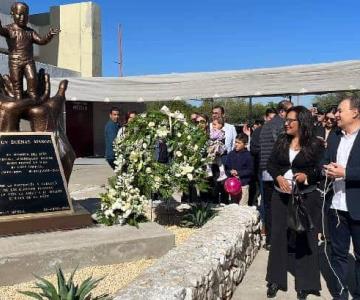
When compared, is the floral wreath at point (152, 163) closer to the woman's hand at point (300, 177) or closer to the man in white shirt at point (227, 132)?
the woman's hand at point (300, 177)

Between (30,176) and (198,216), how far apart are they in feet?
6.89

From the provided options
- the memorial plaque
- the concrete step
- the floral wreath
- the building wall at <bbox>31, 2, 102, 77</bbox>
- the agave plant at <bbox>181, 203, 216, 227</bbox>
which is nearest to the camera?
the concrete step

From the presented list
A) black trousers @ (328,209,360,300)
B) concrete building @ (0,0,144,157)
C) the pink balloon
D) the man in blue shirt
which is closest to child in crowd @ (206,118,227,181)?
the pink balloon

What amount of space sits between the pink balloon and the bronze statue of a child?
9.93 ft

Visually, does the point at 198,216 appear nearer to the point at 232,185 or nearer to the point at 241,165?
the point at 232,185

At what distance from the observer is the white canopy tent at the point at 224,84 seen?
33.2 feet

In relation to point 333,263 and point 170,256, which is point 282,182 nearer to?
point 333,263

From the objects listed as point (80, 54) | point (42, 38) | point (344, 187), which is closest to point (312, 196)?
point (344, 187)

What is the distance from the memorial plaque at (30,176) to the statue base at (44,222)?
67 millimetres

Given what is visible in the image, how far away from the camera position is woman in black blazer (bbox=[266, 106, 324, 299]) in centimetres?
425

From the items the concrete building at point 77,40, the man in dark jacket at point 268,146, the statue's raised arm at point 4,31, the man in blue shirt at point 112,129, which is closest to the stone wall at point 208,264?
the man in dark jacket at point 268,146

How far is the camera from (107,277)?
425cm

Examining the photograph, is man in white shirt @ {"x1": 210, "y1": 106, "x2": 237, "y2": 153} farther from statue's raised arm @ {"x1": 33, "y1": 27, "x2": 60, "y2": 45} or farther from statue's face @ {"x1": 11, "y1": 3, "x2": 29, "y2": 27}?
statue's face @ {"x1": 11, "y1": 3, "x2": 29, "y2": 27}

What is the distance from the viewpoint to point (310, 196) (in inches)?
172
